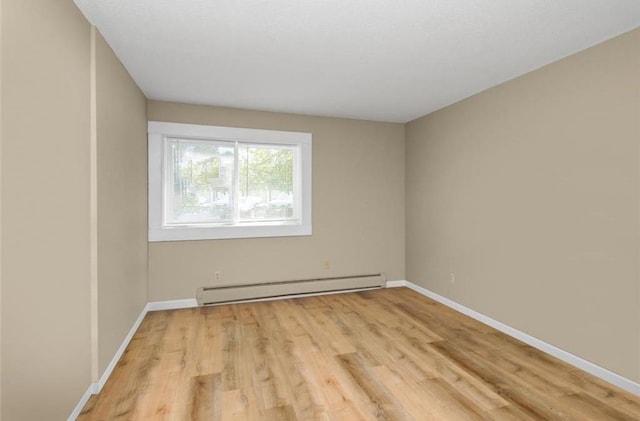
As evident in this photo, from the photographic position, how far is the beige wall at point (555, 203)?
216 cm

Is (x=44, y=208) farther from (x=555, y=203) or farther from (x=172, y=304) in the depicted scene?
(x=555, y=203)

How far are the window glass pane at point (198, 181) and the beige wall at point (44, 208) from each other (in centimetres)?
181

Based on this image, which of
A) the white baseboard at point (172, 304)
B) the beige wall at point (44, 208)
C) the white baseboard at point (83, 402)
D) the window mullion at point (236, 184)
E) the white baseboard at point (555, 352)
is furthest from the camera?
the window mullion at point (236, 184)

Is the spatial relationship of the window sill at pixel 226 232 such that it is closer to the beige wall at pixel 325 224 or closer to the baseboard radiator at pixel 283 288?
the beige wall at pixel 325 224

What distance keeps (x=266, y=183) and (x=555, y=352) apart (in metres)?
3.38

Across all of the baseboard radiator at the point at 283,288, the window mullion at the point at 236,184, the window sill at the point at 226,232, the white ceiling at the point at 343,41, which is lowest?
the baseboard radiator at the point at 283,288

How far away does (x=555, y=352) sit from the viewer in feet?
8.46

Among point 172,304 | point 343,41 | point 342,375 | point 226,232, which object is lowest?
point 342,375

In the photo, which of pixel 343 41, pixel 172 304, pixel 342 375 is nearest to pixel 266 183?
pixel 172 304

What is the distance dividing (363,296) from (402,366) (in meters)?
1.76

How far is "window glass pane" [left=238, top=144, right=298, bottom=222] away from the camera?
4.02 m

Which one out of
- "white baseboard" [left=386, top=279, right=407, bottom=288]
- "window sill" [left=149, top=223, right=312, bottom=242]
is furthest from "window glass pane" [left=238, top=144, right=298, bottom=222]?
"white baseboard" [left=386, top=279, right=407, bottom=288]

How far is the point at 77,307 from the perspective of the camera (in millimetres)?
1854

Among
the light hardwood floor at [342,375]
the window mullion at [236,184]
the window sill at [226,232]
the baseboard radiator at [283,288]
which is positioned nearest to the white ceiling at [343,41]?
the window mullion at [236,184]
